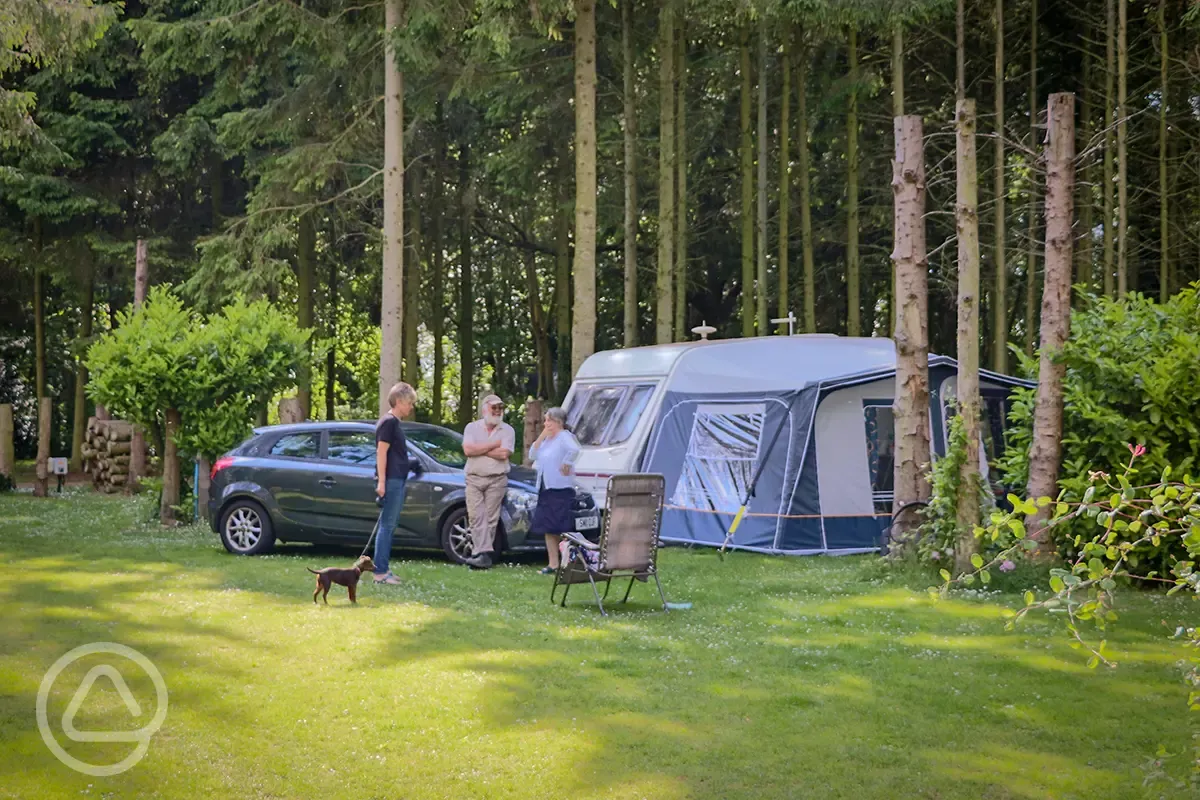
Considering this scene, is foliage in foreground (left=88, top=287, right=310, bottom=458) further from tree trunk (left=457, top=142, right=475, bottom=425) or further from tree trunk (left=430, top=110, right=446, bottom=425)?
tree trunk (left=457, top=142, right=475, bottom=425)

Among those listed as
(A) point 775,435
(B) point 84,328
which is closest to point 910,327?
(A) point 775,435

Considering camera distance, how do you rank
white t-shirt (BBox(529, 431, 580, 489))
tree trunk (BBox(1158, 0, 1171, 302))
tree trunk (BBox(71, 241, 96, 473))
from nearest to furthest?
white t-shirt (BBox(529, 431, 580, 489)) → tree trunk (BBox(1158, 0, 1171, 302)) → tree trunk (BBox(71, 241, 96, 473))

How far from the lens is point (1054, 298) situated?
1143 cm

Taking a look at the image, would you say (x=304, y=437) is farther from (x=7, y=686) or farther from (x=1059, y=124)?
(x=1059, y=124)

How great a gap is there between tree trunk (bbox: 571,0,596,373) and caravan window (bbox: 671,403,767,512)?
9.67ft

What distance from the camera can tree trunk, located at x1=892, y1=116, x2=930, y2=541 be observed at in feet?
40.2

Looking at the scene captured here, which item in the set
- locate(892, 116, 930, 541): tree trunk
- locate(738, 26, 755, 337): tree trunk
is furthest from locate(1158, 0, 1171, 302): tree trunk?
locate(892, 116, 930, 541): tree trunk

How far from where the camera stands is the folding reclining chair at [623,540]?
10.0 metres

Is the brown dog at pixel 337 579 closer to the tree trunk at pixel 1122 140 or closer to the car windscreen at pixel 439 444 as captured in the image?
the car windscreen at pixel 439 444

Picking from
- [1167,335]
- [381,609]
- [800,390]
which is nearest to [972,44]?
[800,390]

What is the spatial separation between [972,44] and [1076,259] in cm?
429

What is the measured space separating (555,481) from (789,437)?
3.34 metres

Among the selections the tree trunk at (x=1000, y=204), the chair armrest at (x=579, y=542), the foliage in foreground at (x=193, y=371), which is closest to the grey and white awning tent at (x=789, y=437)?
the chair armrest at (x=579, y=542)

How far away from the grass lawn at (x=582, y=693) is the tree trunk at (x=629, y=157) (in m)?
11.3
